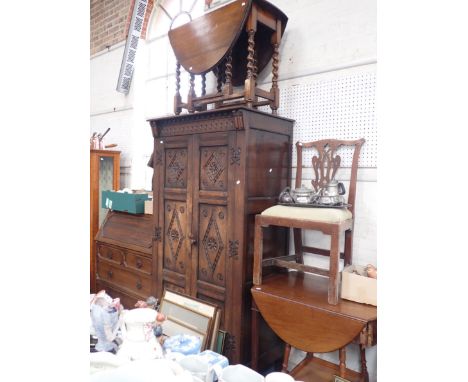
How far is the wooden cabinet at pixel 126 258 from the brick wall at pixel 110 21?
8.30 feet

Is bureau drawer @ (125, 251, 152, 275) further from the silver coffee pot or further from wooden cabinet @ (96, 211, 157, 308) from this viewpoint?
the silver coffee pot

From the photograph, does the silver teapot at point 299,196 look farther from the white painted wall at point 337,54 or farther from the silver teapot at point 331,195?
the white painted wall at point 337,54

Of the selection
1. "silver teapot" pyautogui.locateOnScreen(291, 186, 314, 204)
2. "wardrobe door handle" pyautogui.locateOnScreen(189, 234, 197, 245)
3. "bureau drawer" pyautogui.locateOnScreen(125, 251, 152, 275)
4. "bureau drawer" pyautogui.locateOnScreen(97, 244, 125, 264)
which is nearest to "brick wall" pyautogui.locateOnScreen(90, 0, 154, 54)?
"bureau drawer" pyautogui.locateOnScreen(97, 244, 125, 264)

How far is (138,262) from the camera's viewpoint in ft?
11.0

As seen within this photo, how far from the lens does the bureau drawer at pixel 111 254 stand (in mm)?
3604

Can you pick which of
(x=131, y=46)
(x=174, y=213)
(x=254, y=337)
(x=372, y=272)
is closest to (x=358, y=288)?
(x=372, y=272)

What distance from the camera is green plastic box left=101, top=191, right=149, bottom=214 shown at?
3.62 meters

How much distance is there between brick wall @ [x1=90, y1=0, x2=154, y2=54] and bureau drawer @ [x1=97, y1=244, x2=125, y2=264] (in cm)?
275

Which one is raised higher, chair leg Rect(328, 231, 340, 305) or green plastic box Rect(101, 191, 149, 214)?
green plastic box Rect(101, 191, 149, 214)

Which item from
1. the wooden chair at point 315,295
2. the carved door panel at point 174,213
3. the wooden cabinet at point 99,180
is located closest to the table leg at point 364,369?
the wooden chair at point 315,295
